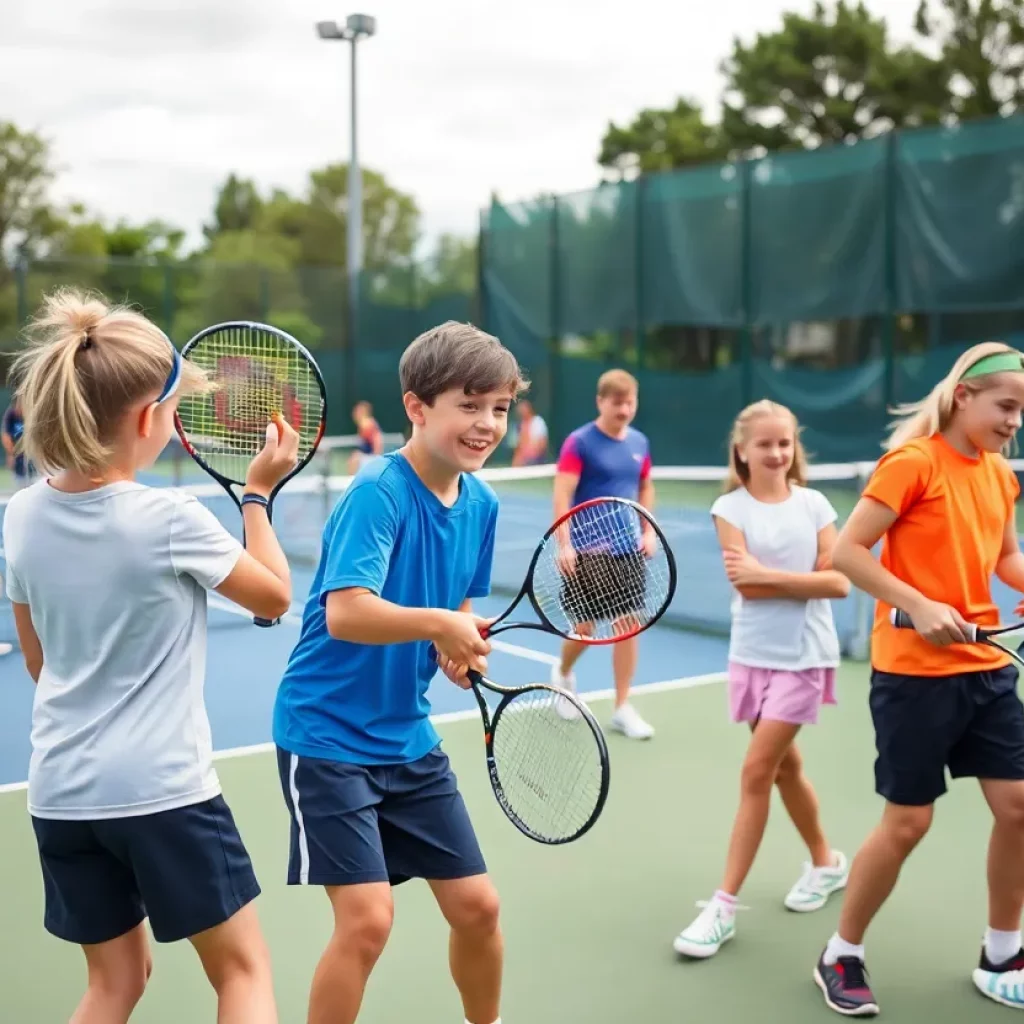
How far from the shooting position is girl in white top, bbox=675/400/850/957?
10.8ft

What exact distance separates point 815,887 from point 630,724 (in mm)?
1723

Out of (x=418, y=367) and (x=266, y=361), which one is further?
(x=266, y=361)

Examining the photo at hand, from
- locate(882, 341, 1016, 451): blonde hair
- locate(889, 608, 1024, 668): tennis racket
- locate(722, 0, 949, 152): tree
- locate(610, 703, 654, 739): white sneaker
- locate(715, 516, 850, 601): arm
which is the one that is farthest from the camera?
locate(722, 0, 949, 152): tree

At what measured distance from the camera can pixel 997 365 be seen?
112 inches

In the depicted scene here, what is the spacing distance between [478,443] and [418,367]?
0.17m

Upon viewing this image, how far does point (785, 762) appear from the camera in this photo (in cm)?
345

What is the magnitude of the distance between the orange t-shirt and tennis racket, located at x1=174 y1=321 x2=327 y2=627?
1173 millimetres

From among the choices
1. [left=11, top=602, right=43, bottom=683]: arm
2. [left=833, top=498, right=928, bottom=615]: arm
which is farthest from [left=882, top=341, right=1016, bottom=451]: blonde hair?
[left=11, top=602, right=43, bottom=683]: arm

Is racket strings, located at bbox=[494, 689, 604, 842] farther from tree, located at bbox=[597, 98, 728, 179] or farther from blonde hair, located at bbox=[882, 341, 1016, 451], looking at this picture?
tree, located at bbox=[597, 98, 728, 179]

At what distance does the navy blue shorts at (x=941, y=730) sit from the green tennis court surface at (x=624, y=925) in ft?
1.63

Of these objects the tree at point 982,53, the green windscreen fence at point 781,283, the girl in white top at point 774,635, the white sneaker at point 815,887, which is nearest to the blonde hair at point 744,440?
the girl in white top at point 774,635

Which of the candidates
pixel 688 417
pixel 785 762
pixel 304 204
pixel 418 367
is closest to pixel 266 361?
pixel 418 367

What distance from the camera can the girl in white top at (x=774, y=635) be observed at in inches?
130

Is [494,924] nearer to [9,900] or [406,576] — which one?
[406,576]
